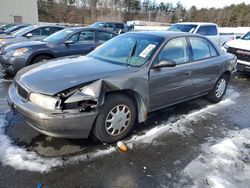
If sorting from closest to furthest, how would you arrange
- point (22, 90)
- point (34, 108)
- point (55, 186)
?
point (55, 186)
point (34, 108)
point (22, 90)

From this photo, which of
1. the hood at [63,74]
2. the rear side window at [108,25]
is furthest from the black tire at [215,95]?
the rear side window at [108,25]

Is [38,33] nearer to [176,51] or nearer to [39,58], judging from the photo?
[39,58]

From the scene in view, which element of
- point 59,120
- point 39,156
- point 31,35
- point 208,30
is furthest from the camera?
point 208,30

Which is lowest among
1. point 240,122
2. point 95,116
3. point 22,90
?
point 240,122

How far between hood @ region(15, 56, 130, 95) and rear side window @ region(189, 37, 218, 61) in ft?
5.70

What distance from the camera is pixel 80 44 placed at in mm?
7602

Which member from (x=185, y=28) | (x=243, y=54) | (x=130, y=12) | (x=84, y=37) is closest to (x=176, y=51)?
(x=84, y=37)

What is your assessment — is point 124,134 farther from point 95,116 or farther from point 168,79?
point 168,79

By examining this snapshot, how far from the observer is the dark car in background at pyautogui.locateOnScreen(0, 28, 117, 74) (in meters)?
6.74

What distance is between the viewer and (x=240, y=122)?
15.3 feet

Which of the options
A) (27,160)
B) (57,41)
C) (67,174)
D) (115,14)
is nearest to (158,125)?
(67,174)

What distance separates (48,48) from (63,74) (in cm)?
405

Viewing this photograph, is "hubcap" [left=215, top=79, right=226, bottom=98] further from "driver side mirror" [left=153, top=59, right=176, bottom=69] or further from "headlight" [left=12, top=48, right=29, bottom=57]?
"headlight" [left=12, top=48, right=29, bottom=57]

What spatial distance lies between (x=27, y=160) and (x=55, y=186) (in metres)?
0.65
